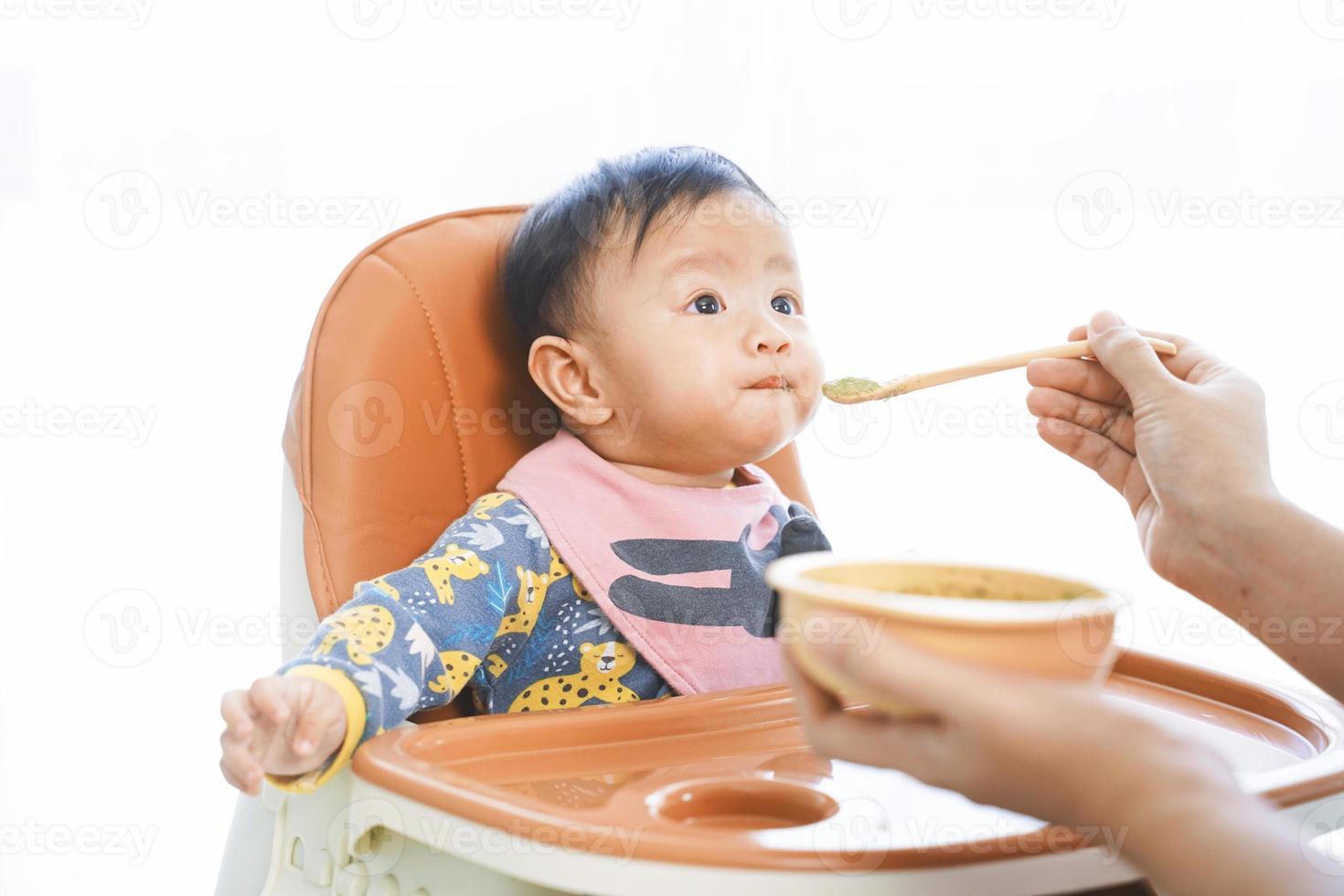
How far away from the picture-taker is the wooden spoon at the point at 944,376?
116cm

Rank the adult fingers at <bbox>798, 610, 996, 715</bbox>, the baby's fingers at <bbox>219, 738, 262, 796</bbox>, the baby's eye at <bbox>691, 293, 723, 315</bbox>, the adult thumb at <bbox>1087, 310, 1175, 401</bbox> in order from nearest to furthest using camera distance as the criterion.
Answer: the adult fingers at <bbox>798, 610, 996, 715</bbox>, the baby's fingers at <bbox>219, 738, 262, 796</bbox>, the adult thumb at <bbox>1087, 310, 1175, 401</bbox>, the baby's eye at <bbox>691, 293, 723, 315</bbox>

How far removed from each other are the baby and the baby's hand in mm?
163

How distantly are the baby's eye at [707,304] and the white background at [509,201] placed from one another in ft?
2.04

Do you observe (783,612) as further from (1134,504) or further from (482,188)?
(482,188)

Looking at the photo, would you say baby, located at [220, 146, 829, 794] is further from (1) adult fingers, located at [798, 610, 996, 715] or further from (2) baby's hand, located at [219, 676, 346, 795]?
(1) adult fingers, located at [798, 610, 996, 715]

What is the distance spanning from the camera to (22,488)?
5.41ft

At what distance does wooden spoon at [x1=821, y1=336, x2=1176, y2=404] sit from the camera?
1.16 m

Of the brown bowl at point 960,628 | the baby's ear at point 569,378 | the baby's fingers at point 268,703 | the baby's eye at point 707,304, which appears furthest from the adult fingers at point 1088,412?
the baby's fingers at point 268,703

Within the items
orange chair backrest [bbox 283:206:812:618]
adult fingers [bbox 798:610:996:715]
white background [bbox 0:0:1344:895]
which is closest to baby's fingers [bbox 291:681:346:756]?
orange chair backrest [bbox 283:206:812:618]

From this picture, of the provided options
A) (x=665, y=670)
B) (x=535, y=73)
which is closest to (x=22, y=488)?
(x=535, y=73)

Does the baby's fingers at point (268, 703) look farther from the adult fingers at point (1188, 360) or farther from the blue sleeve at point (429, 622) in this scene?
the adult fingers at point (1188, 360)

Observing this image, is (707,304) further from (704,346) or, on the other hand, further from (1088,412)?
(1088,412)

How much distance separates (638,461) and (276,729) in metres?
0.52

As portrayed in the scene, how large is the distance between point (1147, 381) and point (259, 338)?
3.87 ft
